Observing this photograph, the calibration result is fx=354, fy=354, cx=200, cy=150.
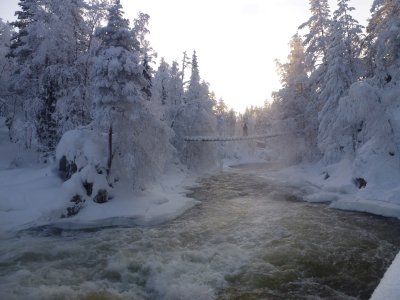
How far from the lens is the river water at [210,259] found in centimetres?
952

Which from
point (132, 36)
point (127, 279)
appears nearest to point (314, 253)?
point (127, 279)

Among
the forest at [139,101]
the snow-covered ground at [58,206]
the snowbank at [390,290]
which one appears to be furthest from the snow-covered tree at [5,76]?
the snowbank at [390,290]

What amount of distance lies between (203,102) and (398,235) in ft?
104

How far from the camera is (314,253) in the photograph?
1222 cm

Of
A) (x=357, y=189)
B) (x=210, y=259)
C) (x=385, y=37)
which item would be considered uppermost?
(x=385, y=37)

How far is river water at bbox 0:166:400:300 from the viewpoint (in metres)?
9.52

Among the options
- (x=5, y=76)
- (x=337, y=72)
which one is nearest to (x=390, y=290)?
(x=337, y=72)

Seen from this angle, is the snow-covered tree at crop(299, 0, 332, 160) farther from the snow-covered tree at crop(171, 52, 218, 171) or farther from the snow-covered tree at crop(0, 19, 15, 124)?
the snow-covered tree at crop(0, 19, 15, 124)

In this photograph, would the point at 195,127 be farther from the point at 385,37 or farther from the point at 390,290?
the point at 390,290

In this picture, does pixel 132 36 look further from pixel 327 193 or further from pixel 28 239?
pixel 327 193

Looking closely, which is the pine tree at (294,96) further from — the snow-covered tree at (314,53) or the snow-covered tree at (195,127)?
the snow-covered tree at (195,127)

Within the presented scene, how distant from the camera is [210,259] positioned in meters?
11.7

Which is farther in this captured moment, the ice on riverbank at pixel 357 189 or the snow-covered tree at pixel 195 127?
the snow-covered tree at pixel 195 127

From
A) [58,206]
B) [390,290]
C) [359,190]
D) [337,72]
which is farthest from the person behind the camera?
[337,72]
